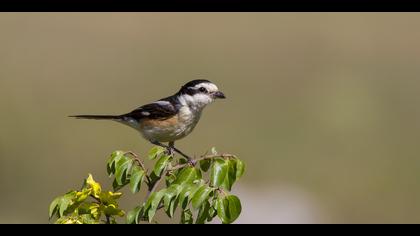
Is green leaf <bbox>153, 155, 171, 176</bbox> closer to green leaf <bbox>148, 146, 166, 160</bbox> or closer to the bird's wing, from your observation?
green leaf <bbox>148, 146, 166, 160</bbox>

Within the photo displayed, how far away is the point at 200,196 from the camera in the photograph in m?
4.26

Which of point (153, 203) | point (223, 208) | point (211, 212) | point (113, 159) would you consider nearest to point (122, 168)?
point (113, 159)

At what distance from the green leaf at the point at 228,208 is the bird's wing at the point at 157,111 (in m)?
2.64

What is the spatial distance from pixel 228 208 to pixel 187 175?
411 mm

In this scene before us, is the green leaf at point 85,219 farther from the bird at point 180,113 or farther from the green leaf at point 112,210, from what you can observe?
the bird at point 180,113

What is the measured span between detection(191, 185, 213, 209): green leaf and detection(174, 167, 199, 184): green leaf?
0.76ft

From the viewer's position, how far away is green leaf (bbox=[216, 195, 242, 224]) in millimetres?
4223

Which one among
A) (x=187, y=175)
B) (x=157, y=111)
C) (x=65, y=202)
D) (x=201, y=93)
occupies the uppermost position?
(x=201, y=93)

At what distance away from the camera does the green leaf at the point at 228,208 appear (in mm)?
4223

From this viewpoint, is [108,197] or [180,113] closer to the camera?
[108,197]

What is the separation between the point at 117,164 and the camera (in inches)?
188

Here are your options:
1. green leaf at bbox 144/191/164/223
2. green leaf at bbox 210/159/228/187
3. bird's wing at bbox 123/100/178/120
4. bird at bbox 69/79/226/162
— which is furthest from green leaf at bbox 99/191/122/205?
bird's wing at bbox 123/100/178/120

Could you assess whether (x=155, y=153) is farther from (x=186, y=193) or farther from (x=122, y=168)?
(x=186, y=193)
